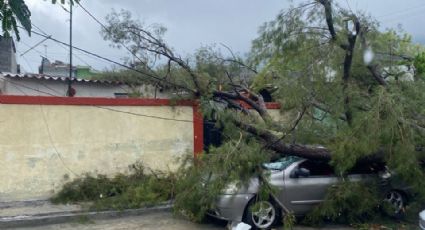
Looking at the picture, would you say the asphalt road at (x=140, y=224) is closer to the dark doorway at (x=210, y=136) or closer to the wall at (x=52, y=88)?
the dark doorway at (x=210, y=136)

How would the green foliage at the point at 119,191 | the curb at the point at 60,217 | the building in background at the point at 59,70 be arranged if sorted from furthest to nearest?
the building in background at the point at 59,70
the green foliage at the point at 119,191
the curb at the point at 60,217

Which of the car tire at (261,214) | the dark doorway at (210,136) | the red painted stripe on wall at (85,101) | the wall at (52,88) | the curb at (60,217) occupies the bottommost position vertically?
the curb at (60,217)

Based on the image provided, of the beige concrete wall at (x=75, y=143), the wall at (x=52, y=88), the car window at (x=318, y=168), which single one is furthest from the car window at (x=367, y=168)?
the wall at (x=52, y=88)

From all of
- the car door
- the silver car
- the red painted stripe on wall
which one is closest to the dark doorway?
the red painted stripe on wall

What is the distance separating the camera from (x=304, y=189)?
9.06 metres

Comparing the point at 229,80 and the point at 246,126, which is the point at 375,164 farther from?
the point at 229,80

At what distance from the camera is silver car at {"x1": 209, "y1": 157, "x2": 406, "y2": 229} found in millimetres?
8531

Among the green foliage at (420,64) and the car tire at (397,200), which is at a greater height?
the green foliage at (420,64)

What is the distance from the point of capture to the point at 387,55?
11.2 meters

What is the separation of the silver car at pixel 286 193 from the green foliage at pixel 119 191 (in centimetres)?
218

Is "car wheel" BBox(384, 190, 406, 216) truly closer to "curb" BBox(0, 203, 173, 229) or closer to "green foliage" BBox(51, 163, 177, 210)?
"green foliage" BBox(51, 163, 177, 210)

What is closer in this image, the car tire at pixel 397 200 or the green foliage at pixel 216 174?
the green foliage at pixel 216 174

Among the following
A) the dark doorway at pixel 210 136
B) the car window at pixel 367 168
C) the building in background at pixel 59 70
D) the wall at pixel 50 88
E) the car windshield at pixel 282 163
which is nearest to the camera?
the car windshield at pixel 282 163

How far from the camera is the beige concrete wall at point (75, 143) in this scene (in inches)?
411
